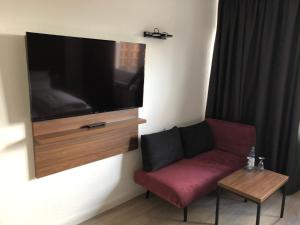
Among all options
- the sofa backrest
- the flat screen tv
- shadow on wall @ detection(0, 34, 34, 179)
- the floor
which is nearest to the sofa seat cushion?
the sofa backrest

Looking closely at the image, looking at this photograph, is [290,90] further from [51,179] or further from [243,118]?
[51,179]

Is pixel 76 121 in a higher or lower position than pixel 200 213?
higher

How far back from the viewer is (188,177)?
2.54 meters

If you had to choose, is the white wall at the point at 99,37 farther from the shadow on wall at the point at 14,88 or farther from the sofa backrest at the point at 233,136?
the sofa backrest at the point at 233,136

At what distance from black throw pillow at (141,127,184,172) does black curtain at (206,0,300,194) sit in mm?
980

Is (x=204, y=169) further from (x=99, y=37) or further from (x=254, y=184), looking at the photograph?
(x=99, y=37)

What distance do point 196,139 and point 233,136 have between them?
0.48 metres

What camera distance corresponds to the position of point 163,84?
297cm

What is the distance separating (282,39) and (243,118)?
3.39 feet

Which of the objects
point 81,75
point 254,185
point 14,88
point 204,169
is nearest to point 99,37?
point 81,75

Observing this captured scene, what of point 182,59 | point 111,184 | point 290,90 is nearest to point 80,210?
point 111,184

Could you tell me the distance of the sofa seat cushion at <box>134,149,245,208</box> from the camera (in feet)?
7.81

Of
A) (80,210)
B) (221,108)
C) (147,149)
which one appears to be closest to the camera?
(80,210)

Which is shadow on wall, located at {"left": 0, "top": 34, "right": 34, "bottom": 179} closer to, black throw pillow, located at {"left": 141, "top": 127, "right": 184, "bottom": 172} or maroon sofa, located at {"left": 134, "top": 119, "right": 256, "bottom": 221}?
black throw pillow, located at {"left": 141, "top": 127, "right": 184, "bottom": 172}
